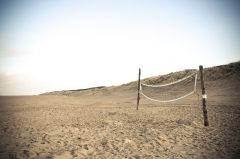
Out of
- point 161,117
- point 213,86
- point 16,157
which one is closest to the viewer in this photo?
point 16,157

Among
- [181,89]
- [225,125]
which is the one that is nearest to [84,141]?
[225,125]

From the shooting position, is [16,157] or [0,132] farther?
[0,132]

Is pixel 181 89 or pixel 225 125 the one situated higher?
pixel 181 89

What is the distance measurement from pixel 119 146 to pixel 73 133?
206 centimetres

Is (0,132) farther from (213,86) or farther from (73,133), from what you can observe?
(213,86)

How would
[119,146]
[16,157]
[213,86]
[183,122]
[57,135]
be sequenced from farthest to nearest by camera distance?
[213,86], [183,122], [57,135], [119,146], [16,157]

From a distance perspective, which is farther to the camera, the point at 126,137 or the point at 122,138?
the point at 126,137

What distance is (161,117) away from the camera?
10211 millimetres

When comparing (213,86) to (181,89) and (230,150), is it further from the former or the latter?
(230,150)

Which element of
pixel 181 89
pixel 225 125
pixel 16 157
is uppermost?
pixel 181 89

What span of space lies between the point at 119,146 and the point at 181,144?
6.63 feet

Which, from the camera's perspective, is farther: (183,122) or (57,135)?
(183,122)

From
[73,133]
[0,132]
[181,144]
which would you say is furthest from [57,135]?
[181,144]

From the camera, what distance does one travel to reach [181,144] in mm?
6598
